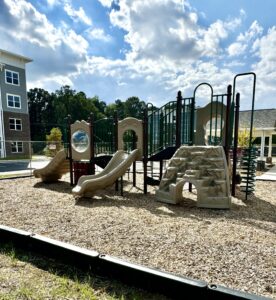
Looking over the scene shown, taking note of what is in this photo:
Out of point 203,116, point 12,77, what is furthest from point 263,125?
point 12,77

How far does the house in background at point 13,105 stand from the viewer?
2277 centimetres

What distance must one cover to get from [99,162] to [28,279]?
581 cm

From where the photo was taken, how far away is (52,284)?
7.55 ft

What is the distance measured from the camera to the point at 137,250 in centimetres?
298

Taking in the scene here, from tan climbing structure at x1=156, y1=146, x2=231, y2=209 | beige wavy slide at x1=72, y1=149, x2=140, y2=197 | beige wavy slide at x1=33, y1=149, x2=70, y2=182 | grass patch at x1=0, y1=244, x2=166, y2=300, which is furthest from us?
beige wavy slide at x1=33, y1=149, x2=70, y2=182

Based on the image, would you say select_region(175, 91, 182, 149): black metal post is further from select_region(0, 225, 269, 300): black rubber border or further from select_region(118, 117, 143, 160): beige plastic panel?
select_region(0, 225, 269, 300): black rubber border

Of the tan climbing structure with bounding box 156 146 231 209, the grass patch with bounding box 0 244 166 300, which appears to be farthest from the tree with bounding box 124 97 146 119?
the grass patch with bounding box 0 244 166 300

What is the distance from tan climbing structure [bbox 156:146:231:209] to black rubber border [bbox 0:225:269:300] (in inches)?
124

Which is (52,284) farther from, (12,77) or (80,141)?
(12,77)

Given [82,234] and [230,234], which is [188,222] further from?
[82,234]

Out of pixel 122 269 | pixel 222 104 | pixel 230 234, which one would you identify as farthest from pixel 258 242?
pixel 222 104

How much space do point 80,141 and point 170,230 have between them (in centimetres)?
515

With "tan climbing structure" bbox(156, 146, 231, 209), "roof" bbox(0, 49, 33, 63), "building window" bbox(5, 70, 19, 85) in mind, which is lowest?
"tan climbing structure" bbox(156, 146, 231, 209)

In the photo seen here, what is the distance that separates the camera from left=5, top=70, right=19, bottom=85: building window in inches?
911
